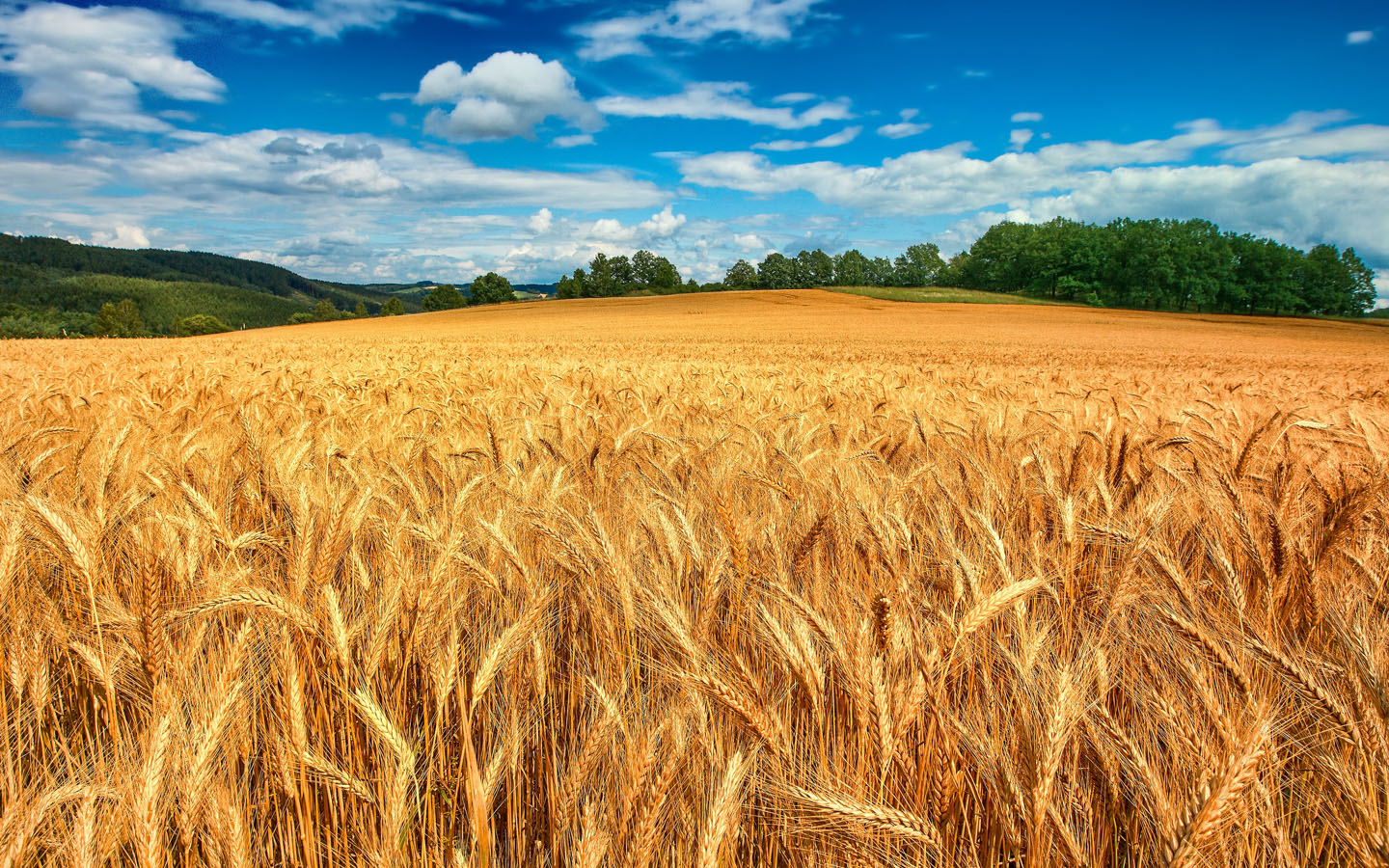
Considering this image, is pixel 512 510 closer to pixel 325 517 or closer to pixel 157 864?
pixel 325 517

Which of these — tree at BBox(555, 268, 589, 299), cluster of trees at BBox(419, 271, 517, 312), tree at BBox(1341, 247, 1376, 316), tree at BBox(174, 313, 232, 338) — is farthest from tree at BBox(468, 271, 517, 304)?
tree at BBox(1341, 247, 1376, 316)

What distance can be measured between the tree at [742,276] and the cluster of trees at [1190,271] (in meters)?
51.3

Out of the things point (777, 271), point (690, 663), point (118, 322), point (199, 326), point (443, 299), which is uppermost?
point (777, 271)

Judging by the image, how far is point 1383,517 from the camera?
2434 mm

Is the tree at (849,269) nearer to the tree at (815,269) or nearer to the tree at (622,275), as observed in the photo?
the tree at (815,269)

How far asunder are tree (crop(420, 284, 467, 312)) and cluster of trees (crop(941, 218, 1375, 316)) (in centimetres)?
8148

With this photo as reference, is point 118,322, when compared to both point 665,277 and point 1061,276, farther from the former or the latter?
point 1061,276

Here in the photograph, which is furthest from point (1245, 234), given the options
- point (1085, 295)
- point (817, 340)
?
point (817, 340)

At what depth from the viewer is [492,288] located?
341 feet

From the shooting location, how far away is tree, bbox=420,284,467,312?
3794 inches

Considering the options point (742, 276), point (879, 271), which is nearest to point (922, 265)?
point (879, 271)

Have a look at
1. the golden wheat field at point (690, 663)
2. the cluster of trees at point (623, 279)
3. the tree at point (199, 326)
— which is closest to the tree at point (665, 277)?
the cluster of trees at point (623, 279)

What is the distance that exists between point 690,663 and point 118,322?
110676 millimetres

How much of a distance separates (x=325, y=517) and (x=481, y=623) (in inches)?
25.4
